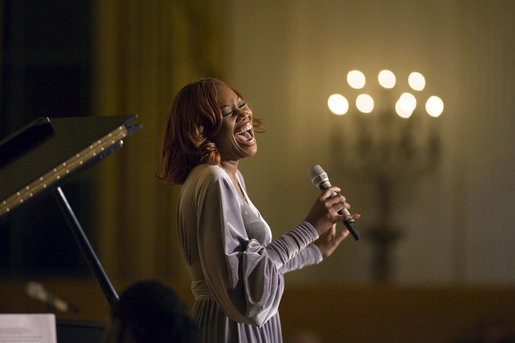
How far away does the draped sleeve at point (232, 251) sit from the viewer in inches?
59.2

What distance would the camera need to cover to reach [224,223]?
152cm

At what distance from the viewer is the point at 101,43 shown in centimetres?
575

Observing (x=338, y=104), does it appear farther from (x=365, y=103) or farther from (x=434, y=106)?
(x=434, y=106)

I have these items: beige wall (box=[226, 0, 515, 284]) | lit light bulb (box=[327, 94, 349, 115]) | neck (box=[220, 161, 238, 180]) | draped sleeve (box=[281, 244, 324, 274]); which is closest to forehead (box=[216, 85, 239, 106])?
neck (box=[220, 161, 238, 180])

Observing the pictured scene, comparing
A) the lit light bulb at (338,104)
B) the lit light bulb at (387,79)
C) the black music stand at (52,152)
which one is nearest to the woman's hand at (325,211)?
the black music stand at (52,152)

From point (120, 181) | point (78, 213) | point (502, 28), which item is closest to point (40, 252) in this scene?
point (78, 213)

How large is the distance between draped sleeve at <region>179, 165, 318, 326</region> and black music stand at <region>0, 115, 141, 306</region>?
27 centimetres

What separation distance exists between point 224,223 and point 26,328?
0.54m

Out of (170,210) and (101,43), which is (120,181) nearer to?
(170,210)

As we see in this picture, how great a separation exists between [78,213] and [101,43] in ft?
4.46

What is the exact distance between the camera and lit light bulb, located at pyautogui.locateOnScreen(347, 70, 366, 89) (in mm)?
5738

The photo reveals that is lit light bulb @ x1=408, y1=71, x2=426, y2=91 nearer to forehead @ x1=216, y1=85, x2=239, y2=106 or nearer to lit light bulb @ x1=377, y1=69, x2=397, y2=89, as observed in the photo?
lit light bulb @ x1=377, y1=69, x2=397, y2=89

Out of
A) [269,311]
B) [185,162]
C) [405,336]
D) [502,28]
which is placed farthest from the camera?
[502,28]

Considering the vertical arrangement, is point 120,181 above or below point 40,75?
below
